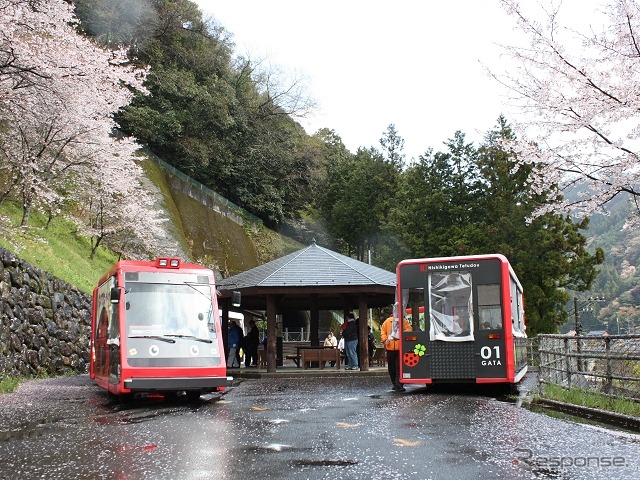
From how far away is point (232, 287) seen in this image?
2273 cm

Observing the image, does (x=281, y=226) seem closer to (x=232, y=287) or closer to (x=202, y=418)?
(x=232, y=287)

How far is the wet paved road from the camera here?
601 centimetres

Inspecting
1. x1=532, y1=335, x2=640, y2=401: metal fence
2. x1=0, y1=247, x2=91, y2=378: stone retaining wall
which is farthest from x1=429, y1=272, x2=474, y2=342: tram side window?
x1=0, y1=247, x2=91, y2=378: stone retaining wall

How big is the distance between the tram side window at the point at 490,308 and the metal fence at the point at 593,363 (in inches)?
38.7

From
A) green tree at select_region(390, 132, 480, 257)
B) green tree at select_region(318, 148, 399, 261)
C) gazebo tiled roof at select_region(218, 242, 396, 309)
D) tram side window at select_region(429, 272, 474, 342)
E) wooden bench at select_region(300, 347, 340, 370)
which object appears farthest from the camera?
green tree at select_region(318, 148, 399, 261)

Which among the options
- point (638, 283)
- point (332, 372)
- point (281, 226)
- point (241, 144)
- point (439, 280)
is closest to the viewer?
point (439, 280)

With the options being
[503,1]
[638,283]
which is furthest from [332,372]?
[638,283]

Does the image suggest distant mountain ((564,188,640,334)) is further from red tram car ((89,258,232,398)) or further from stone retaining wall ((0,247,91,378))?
red tram car ((89,258,232,398))

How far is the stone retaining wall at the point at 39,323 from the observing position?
16641mm

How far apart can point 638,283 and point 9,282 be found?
79294 mm

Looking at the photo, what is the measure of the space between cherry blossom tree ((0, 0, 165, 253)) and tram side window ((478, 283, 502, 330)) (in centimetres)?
964

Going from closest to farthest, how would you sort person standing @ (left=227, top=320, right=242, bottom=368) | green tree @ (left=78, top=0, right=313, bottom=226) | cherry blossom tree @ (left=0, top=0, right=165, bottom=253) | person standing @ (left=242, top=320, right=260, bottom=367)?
cherry blossom tree @ (left=0, top=0, right=165, bottom=253), person standing @ (left=227, top=320, right=242, bottom=368), person standing @ (left=242, top=320, right=260, bottom=367), green tree @ (left=78, top=0, right=313, bottom=226)

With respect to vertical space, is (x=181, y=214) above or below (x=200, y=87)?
below

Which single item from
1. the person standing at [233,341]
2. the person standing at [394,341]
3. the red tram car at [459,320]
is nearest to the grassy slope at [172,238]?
the person standing at [233,341]
